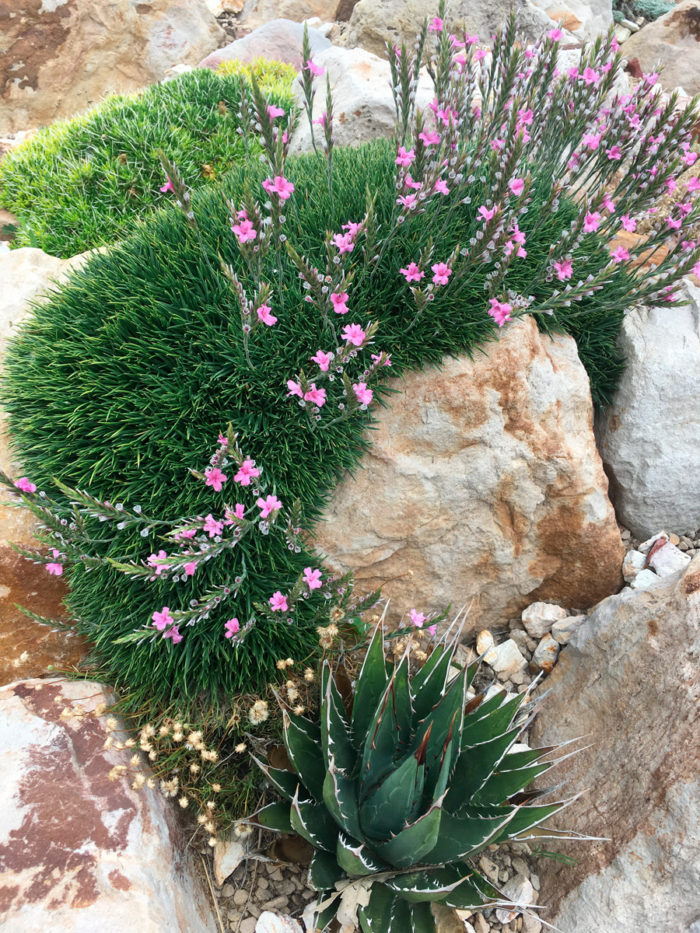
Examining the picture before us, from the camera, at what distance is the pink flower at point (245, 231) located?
2150mm

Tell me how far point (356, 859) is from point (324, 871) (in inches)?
12.5

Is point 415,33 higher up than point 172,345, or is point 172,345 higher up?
point 415,33

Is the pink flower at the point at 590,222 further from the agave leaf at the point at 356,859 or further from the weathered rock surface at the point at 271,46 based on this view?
the weathered rock surface at the point at 271,46

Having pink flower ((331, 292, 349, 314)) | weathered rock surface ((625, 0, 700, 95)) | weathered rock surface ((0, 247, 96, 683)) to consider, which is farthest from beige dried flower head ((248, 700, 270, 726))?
weathered rock surface ((625, 0, 700, 95))

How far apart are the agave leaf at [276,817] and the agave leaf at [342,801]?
280mm

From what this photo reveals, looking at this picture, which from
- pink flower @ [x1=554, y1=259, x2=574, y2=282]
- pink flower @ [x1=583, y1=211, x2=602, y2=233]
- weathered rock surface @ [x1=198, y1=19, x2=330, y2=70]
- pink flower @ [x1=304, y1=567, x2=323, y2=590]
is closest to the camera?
pink flower @ [x1=304, y1=567, x2=323, y2=590]

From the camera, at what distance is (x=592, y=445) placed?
339cm

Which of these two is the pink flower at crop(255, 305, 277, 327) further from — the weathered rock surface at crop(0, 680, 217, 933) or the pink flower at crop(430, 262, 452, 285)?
the weathered rock surface at crop(0, 680, 217, 933)

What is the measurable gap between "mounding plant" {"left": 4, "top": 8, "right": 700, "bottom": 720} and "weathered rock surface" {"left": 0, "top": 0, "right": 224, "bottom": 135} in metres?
7.15

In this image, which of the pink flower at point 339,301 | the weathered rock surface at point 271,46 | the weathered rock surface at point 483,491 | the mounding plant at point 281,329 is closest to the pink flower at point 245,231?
the mounding plant at point 281,329

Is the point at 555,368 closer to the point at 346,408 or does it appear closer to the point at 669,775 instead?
the point at 346,408

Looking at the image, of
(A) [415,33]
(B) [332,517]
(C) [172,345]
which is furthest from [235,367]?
(A) [415,33]

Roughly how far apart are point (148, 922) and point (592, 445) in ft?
9.73

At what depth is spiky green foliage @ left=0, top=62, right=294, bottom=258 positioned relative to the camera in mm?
5324
